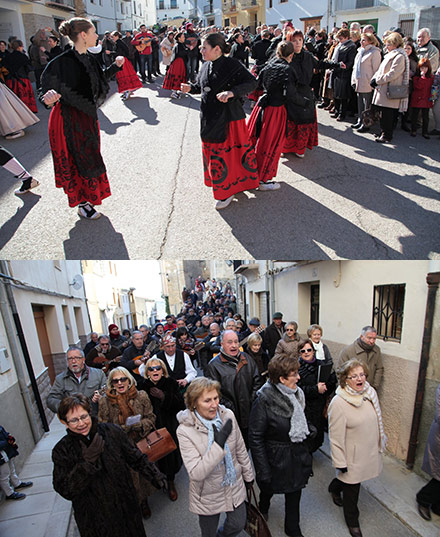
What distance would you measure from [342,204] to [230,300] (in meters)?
11.9

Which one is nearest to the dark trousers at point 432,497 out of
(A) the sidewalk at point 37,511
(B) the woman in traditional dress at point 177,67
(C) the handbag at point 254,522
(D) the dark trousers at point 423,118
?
(C) the handbag at point 254,522

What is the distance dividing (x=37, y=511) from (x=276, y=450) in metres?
2.41

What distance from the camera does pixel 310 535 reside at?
10.1 feet

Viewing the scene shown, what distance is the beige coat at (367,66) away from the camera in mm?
7059

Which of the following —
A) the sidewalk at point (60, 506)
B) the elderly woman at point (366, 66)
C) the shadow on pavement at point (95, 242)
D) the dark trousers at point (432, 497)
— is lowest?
the sidewalk at point (60, 506)

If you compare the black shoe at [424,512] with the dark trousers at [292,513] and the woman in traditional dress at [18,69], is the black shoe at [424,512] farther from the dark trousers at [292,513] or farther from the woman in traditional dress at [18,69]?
the woman in traditional dress at [18,69]

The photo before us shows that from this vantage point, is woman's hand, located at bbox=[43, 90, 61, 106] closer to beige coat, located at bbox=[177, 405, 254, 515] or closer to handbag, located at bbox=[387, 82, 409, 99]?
beige coat, located at bbox=[177, 405, 254, 515]

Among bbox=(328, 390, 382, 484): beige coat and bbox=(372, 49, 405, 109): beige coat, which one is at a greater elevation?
bbox=(372, 49, 405, 109): beige coat

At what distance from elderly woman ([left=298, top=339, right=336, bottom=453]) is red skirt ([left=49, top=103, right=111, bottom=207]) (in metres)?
3.01

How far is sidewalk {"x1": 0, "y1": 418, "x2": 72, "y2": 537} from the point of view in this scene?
131 inches

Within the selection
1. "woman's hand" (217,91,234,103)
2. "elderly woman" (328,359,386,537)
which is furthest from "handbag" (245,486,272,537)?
"woman's hand" (217,91,234,103)

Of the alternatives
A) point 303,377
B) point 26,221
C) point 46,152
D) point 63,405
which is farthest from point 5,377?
point 46,152

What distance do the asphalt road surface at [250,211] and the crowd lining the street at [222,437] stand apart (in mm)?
1079

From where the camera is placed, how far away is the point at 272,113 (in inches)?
205
